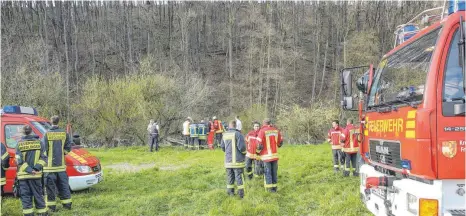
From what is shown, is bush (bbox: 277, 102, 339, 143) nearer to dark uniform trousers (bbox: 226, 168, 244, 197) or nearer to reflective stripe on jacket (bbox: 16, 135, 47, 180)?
dark uniform trousers (bbox: 226, 168, 244, 197)

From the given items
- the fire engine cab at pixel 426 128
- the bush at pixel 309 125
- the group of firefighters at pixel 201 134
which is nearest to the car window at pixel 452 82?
the fire engine cab at pixel 426 128

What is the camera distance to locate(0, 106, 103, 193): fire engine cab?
913cm

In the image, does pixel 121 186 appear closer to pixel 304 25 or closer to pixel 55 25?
pixel 304 25

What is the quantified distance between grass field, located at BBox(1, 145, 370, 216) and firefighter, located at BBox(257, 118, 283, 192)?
1.00 ft

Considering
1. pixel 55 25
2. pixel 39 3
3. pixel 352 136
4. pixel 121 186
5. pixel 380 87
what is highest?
pixel 39 3

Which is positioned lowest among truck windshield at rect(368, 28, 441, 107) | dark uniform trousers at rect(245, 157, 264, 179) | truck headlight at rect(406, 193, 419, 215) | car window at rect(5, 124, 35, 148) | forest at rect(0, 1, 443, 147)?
dark uniform trousers at rect(245, 157, 264, 179)

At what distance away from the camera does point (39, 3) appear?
52.8m

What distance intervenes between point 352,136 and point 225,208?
5458 mm

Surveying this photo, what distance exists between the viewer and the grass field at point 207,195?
7820 millimetres

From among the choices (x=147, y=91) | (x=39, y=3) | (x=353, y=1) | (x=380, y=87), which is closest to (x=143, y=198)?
(x=380, y=87)

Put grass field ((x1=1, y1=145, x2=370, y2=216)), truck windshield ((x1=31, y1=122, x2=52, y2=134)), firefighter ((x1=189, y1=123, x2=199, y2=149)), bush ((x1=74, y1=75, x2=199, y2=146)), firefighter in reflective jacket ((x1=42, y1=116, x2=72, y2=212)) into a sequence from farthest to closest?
bush ((x1=74, y1=75, x2=199, y2=146)) < firefighter ((x1=189, y1=123, x2=199, y2=149)) < truck windshield ((x1=31, y1=122, x2=52, y2=134)) < firefighter in reflective jacket ((x1=42, y1=116, x2=72, y2=212)) < grass field ((x1=1, y1=145, x2=370, y2=216))

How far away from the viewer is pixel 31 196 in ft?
25.2

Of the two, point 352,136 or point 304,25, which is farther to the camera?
point 304,25

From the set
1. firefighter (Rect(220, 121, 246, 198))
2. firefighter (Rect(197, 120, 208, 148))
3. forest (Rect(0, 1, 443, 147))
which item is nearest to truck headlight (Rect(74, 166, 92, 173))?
firefighter (Rect(220, 121, 246, 198))
